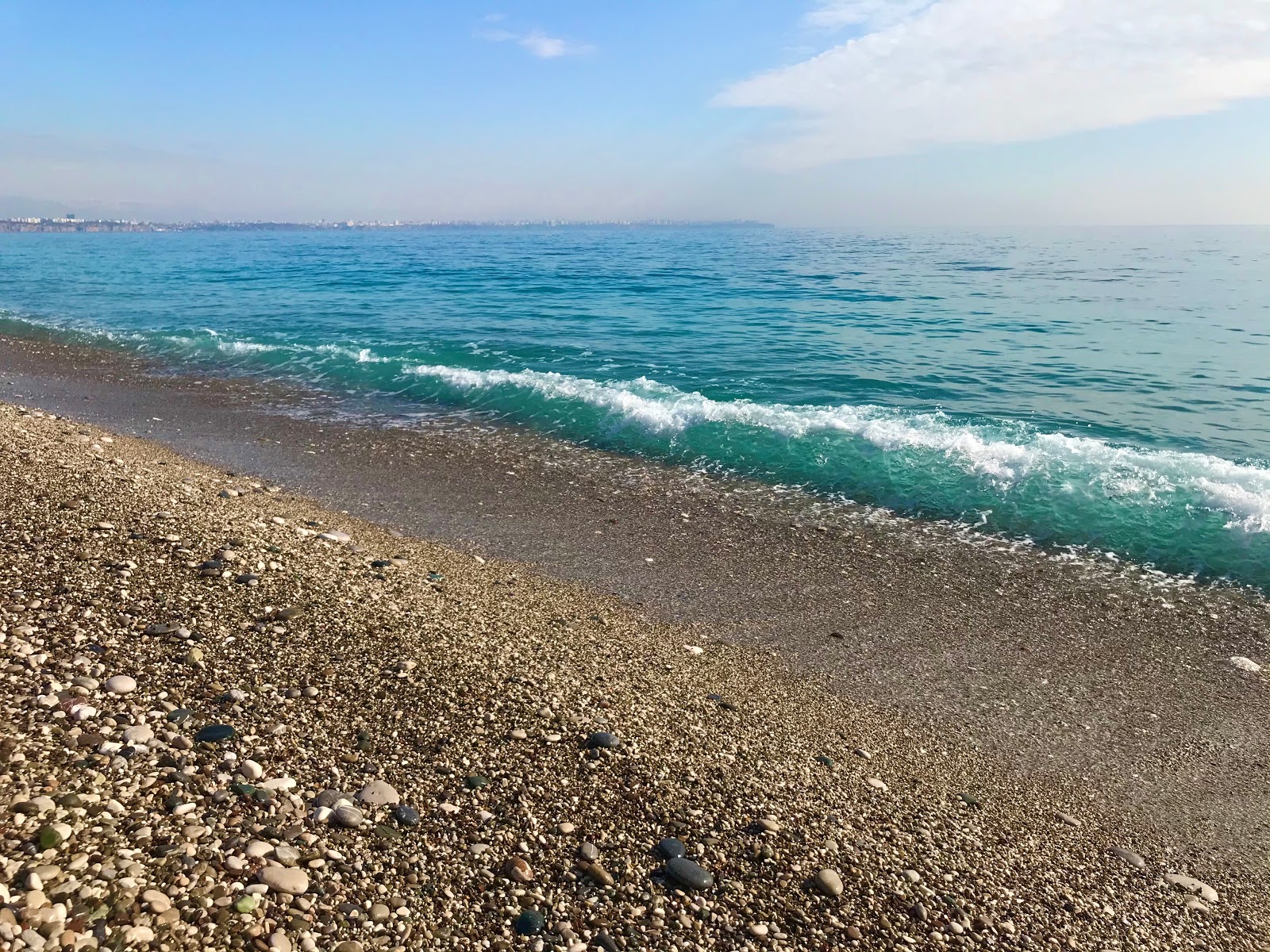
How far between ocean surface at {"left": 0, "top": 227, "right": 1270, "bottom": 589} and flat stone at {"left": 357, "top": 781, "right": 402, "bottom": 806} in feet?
26.4

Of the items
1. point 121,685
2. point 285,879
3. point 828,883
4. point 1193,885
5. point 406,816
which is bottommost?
point 1193,885

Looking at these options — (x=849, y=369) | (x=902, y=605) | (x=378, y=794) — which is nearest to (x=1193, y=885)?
(x=902, y=605)

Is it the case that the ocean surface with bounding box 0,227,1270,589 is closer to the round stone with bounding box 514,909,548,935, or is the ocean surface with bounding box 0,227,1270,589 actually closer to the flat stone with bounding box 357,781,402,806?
the flat stone with bounding box 357,781,402,806

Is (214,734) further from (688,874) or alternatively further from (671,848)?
(688,874)

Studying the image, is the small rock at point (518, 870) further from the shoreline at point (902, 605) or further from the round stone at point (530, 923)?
the shoreline at point (902, 605)

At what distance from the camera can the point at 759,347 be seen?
73.5ft

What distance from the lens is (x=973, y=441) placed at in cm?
1292

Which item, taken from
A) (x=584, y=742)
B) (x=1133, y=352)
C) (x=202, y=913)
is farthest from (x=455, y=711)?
(x=1133, y=352)

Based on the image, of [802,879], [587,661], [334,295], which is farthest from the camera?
[334,295]

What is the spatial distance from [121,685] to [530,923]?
2.93m

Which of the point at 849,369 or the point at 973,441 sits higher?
the point at 849,369

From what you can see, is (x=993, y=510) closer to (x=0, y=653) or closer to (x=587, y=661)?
(x=587, y=661)

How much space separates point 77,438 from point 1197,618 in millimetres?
13916

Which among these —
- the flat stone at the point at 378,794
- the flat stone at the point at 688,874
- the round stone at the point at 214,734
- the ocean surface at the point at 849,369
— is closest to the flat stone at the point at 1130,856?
the flat stone at the point at 688,874
